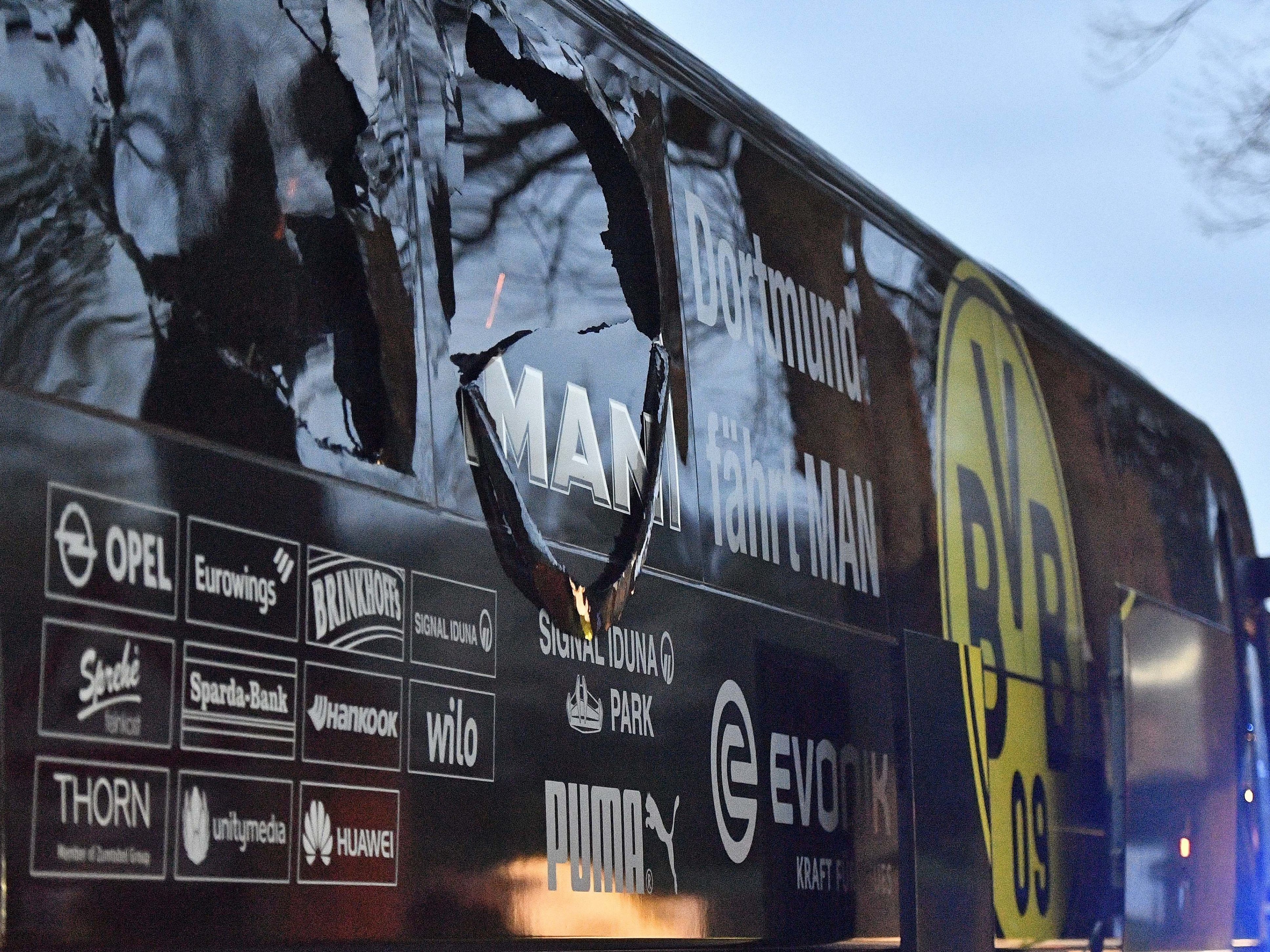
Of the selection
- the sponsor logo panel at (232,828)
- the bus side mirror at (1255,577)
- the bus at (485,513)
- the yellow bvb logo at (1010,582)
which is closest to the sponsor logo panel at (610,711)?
the bus at (485,513)

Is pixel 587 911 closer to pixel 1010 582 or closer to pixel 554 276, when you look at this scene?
pixel 554 276

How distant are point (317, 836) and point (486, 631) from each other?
22.6 inches

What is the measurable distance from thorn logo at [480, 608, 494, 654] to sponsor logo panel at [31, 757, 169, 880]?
803 millimetres

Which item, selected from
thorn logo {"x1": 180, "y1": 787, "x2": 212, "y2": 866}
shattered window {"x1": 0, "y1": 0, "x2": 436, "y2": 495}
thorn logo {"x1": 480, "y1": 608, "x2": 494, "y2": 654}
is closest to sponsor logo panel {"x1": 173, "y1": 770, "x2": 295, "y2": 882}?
thorn logo {"x1": 180, "y1": 787, "x2": 212, "y2": 866}

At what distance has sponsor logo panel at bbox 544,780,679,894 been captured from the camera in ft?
10.7

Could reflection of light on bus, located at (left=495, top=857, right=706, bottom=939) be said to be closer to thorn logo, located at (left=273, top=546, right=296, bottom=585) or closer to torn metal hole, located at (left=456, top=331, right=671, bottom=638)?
torn metal hole, located at (left=456, top=331, right=671, bottom=638)

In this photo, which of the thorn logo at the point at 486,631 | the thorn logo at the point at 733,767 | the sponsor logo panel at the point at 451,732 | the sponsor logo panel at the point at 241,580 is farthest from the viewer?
the thorn logo at the point at 733,767

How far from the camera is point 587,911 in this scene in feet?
10.9

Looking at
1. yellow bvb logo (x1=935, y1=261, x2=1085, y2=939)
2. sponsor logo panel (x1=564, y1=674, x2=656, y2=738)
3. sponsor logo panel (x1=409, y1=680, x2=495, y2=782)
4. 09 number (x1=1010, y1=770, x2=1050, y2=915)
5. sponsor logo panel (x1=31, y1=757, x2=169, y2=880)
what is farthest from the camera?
09 number (x1=1010, y1=770, x2=1050, y2=915)

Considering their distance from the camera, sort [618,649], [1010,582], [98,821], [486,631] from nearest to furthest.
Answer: [98,821] → [486,631] → [618,649] → [1010,582]

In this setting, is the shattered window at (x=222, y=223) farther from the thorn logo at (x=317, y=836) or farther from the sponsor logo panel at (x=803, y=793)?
the sponsor logo panel at (x=803, y=793)

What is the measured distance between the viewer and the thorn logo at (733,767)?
386 centimetres

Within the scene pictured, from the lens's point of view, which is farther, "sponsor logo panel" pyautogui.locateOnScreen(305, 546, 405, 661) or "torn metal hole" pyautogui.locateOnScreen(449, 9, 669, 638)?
"torn metal hole" pyautogui.locateOnScreen(449, 9, 669, 638)

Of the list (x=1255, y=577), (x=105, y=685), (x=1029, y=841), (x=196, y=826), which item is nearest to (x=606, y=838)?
(x=196, y=826)
